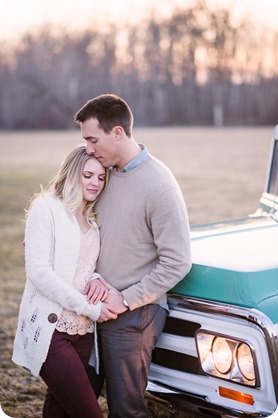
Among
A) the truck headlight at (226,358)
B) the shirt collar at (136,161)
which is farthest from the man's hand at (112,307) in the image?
the shirt collar at (136,161)

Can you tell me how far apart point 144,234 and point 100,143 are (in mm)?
482

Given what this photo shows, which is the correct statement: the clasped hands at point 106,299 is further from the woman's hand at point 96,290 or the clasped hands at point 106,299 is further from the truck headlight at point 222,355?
the truck headlight at point 222,355

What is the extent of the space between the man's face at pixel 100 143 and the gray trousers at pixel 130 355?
2.37 feet

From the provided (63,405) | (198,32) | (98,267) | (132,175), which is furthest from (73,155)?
(198,32)

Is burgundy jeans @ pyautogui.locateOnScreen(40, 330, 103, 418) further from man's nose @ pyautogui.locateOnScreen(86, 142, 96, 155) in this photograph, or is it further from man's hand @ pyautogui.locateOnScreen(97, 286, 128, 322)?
man's nose @ pyautogui.locateOnScreen(86, 142, 96, 155)

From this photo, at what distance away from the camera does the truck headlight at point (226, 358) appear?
2852mm

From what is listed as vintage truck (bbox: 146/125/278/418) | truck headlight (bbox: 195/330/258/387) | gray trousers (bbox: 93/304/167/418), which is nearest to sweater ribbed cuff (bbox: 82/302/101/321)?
gray trousers (bbox: 93/304/167/418)

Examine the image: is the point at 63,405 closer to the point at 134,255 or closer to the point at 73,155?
the point at 134,255

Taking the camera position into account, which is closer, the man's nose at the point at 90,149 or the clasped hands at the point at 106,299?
the clasped hands at the point at 106,299

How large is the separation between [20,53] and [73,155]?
78.0 feet

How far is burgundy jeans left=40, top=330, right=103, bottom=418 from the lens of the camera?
9.96 ft

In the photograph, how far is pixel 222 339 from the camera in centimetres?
294

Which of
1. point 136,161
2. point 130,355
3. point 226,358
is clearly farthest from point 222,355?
point 136,161

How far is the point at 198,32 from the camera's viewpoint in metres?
17.0
